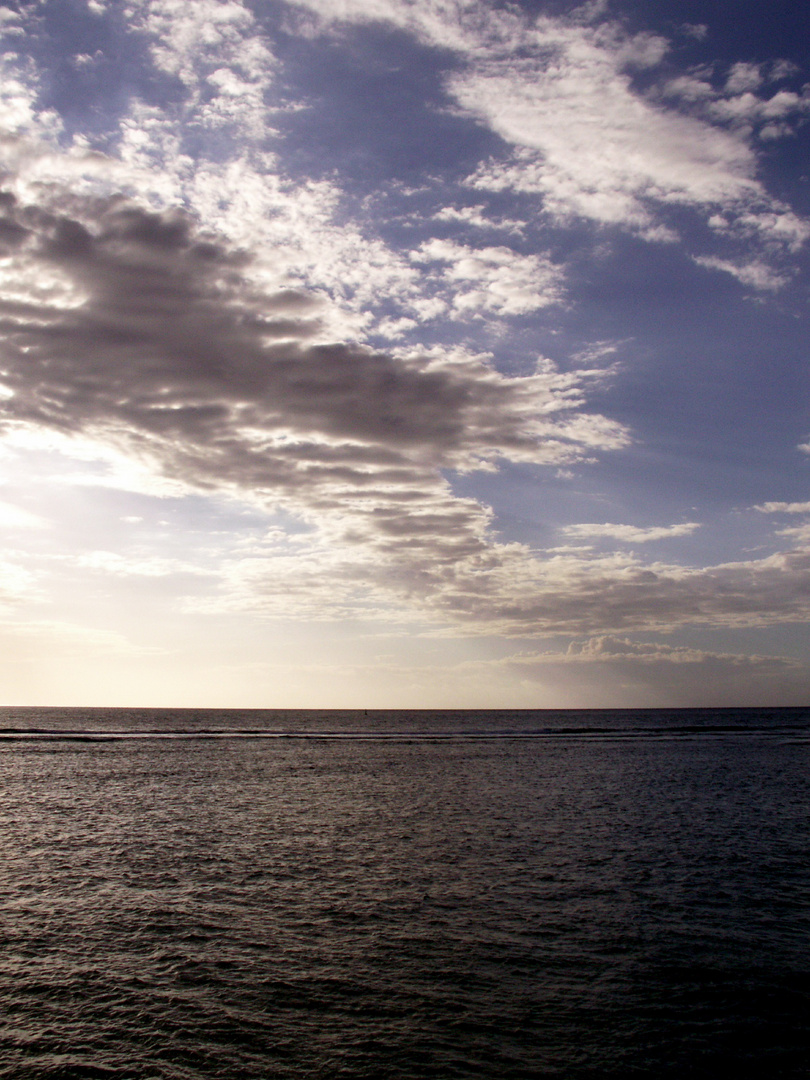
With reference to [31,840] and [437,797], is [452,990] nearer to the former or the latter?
[31,840]

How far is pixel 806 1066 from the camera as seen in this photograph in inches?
594

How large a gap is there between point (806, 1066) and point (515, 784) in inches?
1914

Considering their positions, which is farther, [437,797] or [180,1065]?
[437,797]

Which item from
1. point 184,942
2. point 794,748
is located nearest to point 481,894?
point 184,942

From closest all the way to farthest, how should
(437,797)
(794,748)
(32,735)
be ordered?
(437,797) < (794,748) < (32,735)

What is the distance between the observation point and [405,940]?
22.4 m

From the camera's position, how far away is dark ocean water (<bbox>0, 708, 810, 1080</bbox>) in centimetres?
1572

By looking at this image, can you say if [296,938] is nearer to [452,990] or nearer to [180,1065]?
[452,990]

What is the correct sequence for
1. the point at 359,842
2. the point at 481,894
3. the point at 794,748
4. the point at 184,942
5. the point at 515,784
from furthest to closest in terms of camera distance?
the point at 794,748, the point at 515,784, the point at 359,842, the point at 481,894, the point at 184,942

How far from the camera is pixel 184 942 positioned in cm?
2252

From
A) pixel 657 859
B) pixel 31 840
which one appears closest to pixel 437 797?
pixel 657 859

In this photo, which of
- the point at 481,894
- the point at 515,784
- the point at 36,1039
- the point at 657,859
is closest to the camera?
the point at 36,1039

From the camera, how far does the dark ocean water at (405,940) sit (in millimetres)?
15719

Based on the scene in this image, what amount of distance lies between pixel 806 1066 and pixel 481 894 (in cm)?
1350
